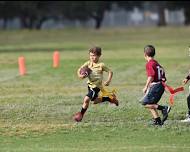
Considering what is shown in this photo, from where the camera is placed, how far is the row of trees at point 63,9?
107 metres

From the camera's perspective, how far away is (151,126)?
1523 cm

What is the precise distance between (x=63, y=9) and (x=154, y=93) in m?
102

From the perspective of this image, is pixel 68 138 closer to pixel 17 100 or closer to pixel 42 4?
pixel 17 100

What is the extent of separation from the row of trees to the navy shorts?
88553 mm

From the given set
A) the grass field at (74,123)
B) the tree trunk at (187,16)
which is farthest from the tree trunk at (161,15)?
the grass field at (74,123)

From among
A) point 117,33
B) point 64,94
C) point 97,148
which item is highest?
point 117,33

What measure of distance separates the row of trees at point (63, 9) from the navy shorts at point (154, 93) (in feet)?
291

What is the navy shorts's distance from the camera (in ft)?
50.1

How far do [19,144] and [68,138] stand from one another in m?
1.01

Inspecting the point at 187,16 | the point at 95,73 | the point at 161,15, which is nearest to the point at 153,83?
the point at 95,73

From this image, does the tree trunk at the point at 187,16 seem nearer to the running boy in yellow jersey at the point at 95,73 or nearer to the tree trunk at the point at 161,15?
the tree trunk at the point at 161,15

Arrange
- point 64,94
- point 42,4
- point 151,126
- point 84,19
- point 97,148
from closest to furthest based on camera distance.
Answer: point 97,148 → point 151,126 → point 64,94 → point 42,4 → point 84,19

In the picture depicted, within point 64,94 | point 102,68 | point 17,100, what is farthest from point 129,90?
point 102,68

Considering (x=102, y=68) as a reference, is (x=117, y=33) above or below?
above
